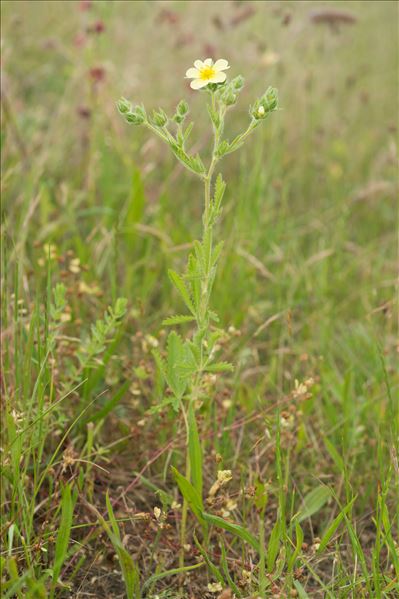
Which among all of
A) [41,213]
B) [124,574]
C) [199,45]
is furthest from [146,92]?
[124,574]

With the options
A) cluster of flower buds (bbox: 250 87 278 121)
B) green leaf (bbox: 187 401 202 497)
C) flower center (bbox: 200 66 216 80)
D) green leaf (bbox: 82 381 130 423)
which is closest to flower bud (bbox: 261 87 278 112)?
cluster of flower buds (bbox: 250 87 278 121)

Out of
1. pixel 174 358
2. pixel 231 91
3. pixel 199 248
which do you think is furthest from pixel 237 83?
pixel 174 358

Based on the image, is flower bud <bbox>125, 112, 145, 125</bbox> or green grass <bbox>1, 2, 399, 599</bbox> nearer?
flower bud <bbox>125, 112, 145, 125</bbox>

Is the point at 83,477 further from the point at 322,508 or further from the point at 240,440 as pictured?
the point at 322,508

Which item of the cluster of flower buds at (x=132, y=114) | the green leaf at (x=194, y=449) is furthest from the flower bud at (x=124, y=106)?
the green leaf at (x=194, y=449)

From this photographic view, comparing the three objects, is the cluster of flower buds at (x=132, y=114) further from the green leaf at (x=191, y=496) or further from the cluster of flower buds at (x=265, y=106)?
the green leaf at (x=191, y=496)

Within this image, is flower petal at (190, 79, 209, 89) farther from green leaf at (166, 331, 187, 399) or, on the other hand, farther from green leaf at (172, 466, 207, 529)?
green leaf at (172, 466, 207, 529)
